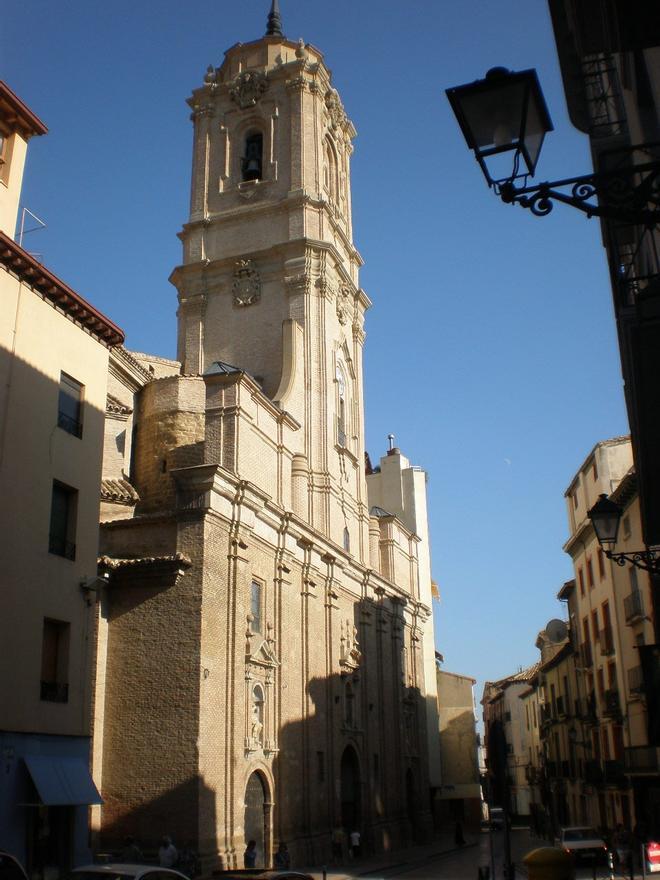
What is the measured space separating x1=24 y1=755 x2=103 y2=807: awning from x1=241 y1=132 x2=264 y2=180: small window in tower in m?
26.9

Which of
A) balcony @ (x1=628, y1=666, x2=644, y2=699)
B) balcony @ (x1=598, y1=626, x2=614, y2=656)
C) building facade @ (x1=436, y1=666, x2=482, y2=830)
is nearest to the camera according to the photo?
balcony @ (x1=628, y1=666, x2=644, y2=699)

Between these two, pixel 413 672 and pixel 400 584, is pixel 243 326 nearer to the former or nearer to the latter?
pixel 400 584

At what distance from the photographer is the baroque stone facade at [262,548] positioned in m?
22.5

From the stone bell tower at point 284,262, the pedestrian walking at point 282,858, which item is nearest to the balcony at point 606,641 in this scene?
the stone bell tower at point 284,262

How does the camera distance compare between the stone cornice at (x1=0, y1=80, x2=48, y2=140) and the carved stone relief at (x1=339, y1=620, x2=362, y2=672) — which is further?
the carved stone relief at (x1=339, y1=620, x2=362, y2=672)

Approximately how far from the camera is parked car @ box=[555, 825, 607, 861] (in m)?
25.9

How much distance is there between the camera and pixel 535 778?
67.5m

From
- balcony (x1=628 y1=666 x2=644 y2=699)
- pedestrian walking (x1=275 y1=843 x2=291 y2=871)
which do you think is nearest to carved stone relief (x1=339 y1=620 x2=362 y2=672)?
pedestrian walking (x1=275 y1=843 x2=291 y2=871)

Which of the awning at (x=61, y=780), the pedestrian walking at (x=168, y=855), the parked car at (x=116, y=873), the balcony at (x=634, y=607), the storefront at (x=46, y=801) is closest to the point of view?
the parked car at (x=116, y=873)

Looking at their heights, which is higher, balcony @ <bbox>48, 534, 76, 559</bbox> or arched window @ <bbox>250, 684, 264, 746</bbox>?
balcony @ <bbox>48, 534, 76, 559</bbox>

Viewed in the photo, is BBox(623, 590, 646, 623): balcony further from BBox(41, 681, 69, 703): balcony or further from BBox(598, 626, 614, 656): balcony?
BBox(41, 681, 69, 703): balcony

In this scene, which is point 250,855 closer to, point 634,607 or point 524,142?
point 634,607

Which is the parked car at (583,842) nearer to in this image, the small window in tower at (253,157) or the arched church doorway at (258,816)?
the arched church doorway at (258,816)

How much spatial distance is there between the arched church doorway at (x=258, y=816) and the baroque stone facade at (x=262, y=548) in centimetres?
7
